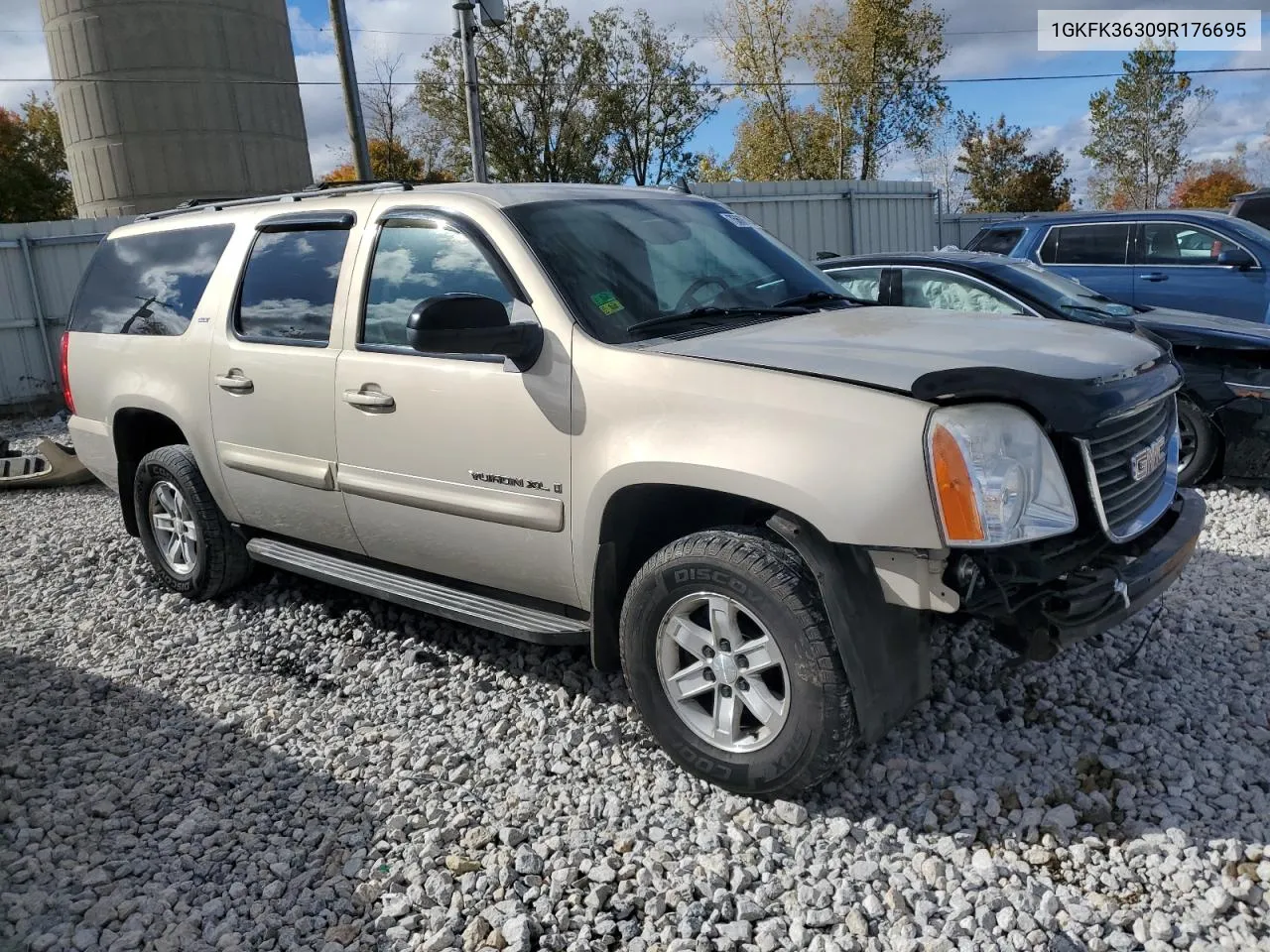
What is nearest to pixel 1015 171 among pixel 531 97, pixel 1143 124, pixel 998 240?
pixel 1143 124

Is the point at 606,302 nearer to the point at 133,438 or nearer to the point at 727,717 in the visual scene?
the point at 727,717

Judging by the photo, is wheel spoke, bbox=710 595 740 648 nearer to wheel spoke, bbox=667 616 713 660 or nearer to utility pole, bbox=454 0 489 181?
wheel spoke, bbox=667 616 713 660

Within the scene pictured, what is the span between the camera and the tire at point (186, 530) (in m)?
5.08

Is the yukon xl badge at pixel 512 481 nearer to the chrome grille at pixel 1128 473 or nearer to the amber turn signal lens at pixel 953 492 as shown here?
the amber turn signal lens at pixel 953 492

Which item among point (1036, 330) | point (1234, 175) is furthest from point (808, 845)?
point (1234, 175)

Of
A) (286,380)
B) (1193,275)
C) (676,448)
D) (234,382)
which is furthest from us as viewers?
(1193,275)

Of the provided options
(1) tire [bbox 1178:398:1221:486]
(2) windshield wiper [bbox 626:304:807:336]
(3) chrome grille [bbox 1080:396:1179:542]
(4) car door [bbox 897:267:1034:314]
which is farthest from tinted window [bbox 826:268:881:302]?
(3) chrome grille [bbox 1080:396:1179:542]

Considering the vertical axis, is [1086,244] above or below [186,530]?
above

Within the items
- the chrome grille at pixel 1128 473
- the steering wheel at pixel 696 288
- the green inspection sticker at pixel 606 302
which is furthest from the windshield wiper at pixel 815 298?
the chrome grille at pixel 1128 473

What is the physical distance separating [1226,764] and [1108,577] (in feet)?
3.02

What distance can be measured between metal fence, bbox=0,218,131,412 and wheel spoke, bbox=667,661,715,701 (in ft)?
45.2

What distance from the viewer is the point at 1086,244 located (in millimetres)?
10383

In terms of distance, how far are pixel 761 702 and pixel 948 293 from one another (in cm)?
456

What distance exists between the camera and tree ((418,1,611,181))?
3678 centimetres
